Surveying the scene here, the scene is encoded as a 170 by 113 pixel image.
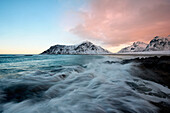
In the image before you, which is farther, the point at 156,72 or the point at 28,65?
the point at 28,65

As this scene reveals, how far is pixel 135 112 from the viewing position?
2.00 m

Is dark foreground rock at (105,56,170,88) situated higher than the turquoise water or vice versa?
dark foreground rock at (105,56,170,88)

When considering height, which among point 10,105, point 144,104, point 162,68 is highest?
point 162,68

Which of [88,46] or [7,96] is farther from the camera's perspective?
[88,46]

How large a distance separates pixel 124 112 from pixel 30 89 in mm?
3756

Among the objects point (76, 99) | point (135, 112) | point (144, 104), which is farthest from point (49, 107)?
point (144, 104)

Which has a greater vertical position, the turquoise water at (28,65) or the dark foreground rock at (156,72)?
the dark foreground rock at (156,72)

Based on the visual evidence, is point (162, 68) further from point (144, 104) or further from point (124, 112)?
point (124, 112)

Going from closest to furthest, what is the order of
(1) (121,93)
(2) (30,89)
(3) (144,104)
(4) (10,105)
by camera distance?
(3) (144,104)
(4) (10,105)
(1) (121,93)
(2) (30,89)

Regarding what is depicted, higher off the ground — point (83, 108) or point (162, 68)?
point (162, 68)

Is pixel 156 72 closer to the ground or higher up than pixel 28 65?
higher up

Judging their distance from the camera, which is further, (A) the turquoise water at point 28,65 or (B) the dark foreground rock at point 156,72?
(A) the turquoise water at point 28,65

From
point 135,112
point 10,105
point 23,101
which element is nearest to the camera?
point 135,112

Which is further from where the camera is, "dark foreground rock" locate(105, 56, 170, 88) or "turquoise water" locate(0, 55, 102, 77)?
"turquoise water" locate(0, 55, 102, 77)
